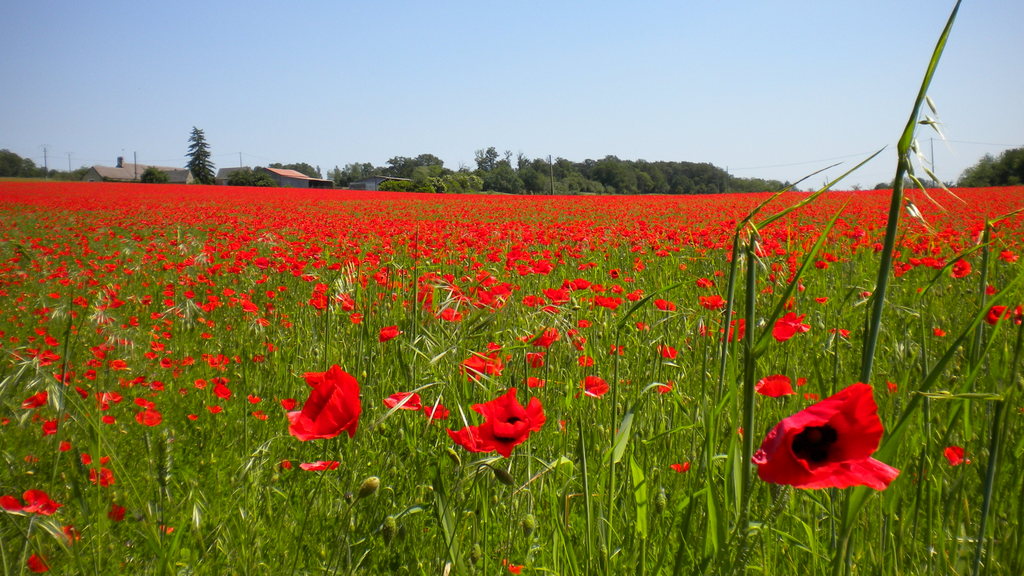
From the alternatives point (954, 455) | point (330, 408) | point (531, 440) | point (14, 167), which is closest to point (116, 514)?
point (330, 408)

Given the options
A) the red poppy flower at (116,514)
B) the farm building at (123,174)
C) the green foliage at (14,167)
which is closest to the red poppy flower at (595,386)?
the red poppy flower at (116,514)

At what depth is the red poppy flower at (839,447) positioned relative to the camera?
Answer: 22.3 inches

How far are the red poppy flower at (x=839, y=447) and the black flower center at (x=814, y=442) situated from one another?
2cm

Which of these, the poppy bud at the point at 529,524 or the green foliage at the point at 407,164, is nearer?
the poppy bud at the point at 529,524

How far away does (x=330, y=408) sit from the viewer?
0.97 meters

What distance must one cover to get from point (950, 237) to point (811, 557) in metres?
4.42

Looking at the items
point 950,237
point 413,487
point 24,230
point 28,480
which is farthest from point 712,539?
point 24,230

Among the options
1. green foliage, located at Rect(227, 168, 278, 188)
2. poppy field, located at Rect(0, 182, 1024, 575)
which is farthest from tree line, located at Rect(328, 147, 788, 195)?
poppy field, located at Rect(0, 182, 1024, 575)

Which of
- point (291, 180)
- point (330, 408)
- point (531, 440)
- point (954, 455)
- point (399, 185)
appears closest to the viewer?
point (330, 408)

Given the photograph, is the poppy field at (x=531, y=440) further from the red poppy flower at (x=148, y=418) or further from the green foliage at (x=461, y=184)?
the green foliage at (x=461, y=184)

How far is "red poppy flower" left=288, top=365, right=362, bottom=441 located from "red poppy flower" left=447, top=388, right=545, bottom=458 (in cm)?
17

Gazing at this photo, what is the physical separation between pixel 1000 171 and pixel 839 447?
4955 cm

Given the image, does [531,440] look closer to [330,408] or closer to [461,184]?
[330,408]

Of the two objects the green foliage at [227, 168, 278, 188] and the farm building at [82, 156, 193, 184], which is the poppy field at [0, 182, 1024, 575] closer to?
the green foliage at [227, 168, 278, 188]
